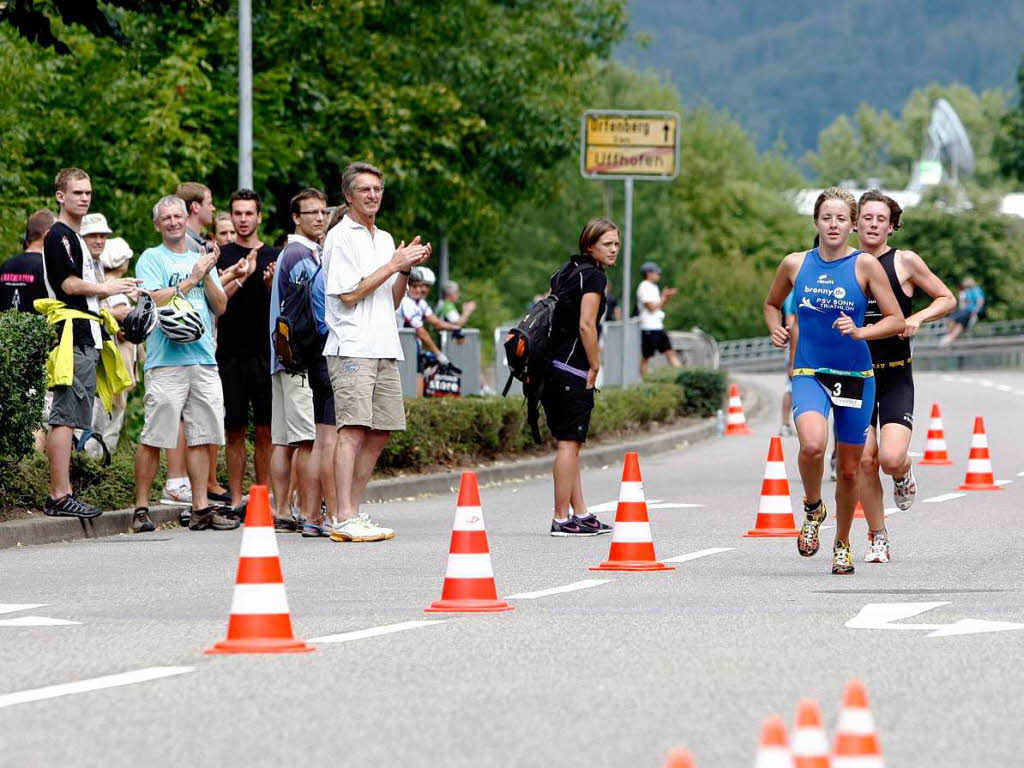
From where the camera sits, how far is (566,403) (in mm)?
12625

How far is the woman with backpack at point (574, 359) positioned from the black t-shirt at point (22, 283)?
10.7 feet

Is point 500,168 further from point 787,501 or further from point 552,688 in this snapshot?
point 552,688

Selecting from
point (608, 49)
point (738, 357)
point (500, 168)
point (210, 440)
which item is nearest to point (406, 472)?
point (210, 440)

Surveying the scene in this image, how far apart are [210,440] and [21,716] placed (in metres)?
6.86

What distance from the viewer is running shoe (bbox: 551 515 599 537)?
12.7 m

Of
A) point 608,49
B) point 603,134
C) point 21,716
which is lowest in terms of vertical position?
point 21,716

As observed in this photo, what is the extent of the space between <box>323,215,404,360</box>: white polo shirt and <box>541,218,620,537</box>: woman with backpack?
42.5 inches

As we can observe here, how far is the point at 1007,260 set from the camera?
7781 cm

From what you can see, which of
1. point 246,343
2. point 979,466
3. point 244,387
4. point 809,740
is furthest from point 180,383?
point 809,740

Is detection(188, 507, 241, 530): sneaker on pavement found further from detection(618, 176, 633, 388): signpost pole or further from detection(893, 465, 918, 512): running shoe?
detection(618, 176, 633, 388): signpost pole

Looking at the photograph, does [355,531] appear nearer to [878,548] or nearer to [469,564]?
[878,548]

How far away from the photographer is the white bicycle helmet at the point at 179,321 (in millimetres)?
12820

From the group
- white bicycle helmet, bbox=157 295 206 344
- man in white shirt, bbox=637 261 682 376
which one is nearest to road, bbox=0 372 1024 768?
white bicycle helmet, bbox=157 295 206 344

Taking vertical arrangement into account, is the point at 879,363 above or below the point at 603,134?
below
